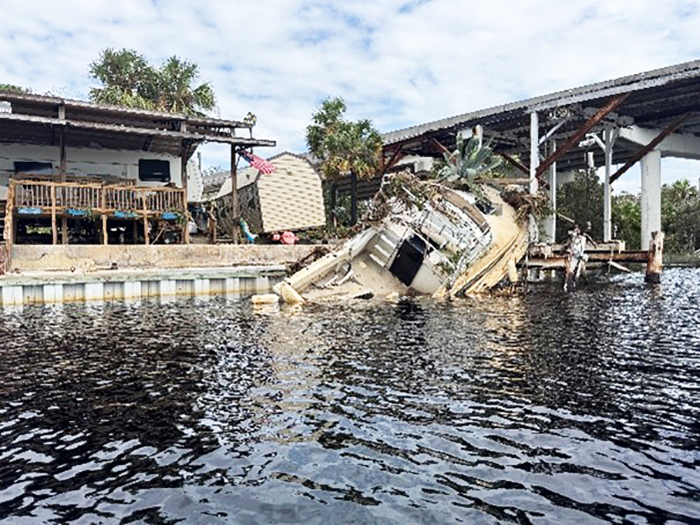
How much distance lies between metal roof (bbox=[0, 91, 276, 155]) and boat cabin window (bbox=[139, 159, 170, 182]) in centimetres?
70

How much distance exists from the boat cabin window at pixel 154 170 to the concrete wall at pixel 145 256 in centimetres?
751

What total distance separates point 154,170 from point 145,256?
8400 millimetres

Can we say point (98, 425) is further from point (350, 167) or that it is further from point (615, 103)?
point (350, 167)

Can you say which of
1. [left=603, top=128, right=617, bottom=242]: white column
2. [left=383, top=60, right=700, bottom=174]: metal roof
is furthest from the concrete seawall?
[left=603, top=128, right=617, bottom=242]: white column

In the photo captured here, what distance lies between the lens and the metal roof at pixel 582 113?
83.2 ft

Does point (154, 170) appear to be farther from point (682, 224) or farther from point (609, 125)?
point (682, 224)

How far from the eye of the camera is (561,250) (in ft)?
84.2

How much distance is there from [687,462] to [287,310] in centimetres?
1381

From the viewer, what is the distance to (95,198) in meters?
26.2

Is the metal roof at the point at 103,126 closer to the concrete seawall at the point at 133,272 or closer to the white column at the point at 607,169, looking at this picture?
the concrete seawall at the point at 133,272

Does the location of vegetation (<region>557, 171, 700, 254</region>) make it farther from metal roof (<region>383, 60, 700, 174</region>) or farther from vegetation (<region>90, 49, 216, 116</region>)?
vegetation (<region>90, 49, 216, 116</region>)

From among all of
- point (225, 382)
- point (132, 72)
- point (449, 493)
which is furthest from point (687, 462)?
point (132, 72)

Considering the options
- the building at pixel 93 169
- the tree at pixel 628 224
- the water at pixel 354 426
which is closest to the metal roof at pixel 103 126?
the building at pixel 93 169

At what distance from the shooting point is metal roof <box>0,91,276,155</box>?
25031 millimetres
